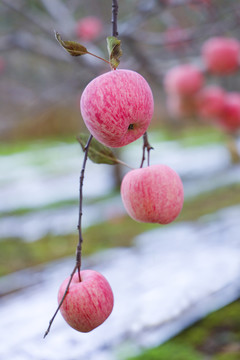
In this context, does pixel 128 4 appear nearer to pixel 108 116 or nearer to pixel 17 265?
pixel 17 265

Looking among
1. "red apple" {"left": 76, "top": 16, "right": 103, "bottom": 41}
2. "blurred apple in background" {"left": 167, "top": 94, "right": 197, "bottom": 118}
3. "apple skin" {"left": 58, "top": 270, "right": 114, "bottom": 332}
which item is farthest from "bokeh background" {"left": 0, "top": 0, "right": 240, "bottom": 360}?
"apple skin" {"left": 58, "top": 270, "right": 114, "bottom": 332}

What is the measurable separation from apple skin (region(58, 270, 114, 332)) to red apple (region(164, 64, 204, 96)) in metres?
1.06

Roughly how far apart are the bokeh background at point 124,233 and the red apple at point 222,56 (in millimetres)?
56

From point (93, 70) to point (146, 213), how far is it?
1689 mm

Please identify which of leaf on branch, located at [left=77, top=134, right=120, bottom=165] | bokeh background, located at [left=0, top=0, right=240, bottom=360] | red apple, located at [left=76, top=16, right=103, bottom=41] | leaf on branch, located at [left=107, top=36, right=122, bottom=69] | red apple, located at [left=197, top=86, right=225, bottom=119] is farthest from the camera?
red apple, located at [left=76, top=16, right=103, bottom=41]

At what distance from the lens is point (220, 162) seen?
551 centimetres

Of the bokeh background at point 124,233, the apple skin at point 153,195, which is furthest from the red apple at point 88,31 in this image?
the apple skin at point 153,195

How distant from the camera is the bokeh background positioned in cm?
147

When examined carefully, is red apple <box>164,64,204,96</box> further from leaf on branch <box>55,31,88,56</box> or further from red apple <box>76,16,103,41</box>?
leaf on branch <box>55,31,88,56</box>

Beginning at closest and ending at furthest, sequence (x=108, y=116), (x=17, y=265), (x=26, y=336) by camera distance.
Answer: (x=108, y=116), (x=26, y=336), (x=17, y=265)

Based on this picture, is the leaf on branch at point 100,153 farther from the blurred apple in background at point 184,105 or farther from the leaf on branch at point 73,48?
the blurred apple in background at point 184,105

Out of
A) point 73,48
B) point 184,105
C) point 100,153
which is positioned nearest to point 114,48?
point 73,48

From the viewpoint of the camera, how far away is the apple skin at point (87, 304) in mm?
413

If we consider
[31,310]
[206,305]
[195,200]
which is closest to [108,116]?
[206,305]
